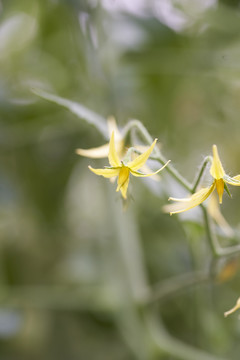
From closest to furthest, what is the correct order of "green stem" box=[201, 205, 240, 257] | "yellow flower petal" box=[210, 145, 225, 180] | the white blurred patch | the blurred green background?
"yellow flower petal" box=[210, 145, 225, 180] < "green stem" box=[201, 205, 240, 257] < the blurred green background < the white blurred patch

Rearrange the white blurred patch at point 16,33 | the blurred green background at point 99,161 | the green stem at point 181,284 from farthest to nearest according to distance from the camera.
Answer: the white blurred patch at point 16,33 → the blurred green background at point 99,161 → the green stem at point 181,284

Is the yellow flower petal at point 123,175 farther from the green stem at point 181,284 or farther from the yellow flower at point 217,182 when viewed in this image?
the green stem at point 181,284

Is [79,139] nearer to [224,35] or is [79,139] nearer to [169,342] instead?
[224,35]

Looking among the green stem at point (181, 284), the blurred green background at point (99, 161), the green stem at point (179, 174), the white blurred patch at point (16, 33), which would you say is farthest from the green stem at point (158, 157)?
the white blurred patch at point (16, 33)

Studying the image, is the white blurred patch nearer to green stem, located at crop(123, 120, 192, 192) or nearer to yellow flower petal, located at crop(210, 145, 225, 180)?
green stem, located at crop(123, 120, 192, 192)

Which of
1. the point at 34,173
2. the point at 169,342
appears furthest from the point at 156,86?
the point at 169,342

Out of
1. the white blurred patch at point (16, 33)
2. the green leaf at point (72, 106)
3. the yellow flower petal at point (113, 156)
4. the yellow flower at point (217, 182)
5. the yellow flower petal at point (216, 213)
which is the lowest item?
the yellow flower at point (217, 182)

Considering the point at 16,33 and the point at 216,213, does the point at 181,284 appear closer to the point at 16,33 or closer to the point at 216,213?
the point at 216,213

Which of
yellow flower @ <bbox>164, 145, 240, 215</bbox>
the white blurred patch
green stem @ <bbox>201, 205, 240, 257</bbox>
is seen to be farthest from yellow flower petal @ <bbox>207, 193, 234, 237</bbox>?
the white blurred patch

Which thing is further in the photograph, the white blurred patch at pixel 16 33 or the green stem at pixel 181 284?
the white blurred patch at pixel 16 33

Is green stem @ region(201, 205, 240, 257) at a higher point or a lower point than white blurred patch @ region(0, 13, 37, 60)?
lower
